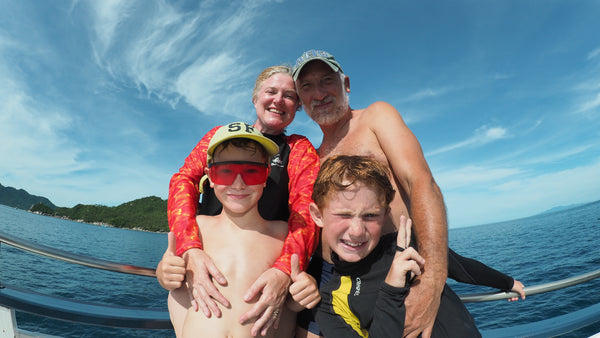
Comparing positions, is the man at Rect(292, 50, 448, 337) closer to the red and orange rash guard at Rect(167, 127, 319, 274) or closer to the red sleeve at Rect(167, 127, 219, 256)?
the red and orange rash guard at Rect(167, 127, 319, 274)

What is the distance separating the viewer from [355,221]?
181 cm

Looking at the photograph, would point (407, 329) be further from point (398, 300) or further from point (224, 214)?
point (224, 214)

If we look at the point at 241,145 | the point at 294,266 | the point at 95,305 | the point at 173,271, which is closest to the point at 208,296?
the point at 173,271

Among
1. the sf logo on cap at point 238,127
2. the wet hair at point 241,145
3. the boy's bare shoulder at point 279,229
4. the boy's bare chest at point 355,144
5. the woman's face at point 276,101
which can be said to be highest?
the woman's face at point 276,101

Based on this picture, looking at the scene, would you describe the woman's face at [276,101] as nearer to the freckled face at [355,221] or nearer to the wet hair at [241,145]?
the wet hair at [241,145]

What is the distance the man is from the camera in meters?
1.78

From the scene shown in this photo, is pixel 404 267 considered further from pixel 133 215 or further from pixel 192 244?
pixel 133 215

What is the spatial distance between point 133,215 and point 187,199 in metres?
163

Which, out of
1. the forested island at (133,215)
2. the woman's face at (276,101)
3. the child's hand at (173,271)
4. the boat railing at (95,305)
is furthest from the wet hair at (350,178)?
the forested island at (133,215)

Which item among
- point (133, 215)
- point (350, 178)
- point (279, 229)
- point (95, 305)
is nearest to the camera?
point (350, 178)

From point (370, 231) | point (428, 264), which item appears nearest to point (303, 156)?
point (370, 231)

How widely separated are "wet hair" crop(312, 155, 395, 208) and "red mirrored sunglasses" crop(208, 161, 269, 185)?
48 cm

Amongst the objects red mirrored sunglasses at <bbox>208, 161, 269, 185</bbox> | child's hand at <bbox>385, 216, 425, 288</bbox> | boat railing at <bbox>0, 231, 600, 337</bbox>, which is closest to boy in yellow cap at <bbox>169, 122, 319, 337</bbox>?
red mirrored sunglasses at <bbox>208, 161, 269, 185</bbox>

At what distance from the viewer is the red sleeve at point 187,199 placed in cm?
198
